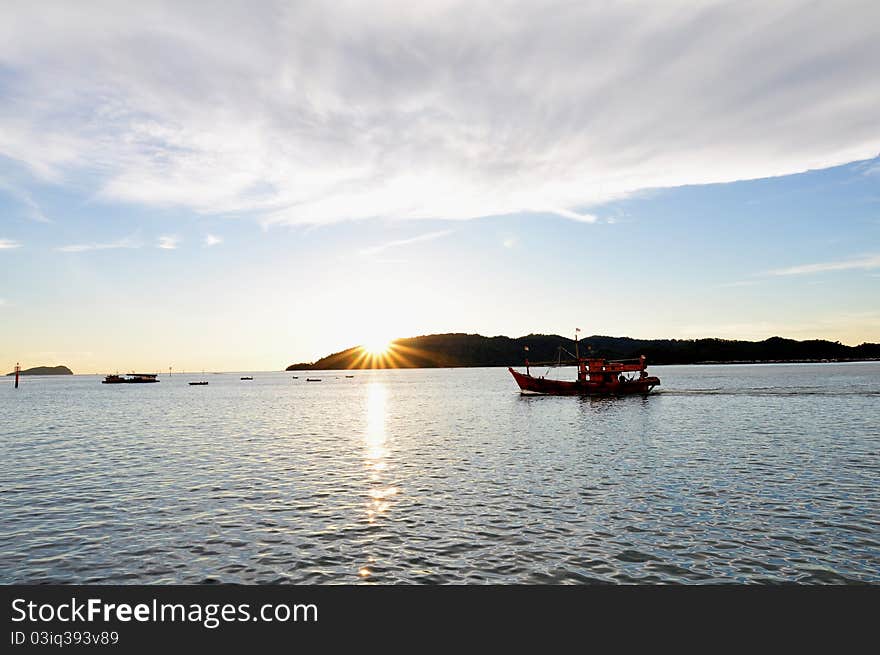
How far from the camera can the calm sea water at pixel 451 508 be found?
15375mm

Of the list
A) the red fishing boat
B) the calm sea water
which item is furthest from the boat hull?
the calm sea water

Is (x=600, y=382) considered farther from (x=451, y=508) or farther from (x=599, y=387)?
(x=451, y=508)

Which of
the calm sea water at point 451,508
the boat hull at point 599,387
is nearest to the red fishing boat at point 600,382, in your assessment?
the boat hull at point 599,387

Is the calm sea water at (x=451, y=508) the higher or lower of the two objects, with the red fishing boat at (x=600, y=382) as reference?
lower

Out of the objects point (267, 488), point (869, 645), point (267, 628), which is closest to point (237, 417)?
point (267, 488)

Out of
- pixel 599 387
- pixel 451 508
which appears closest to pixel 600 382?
pixel 599 387

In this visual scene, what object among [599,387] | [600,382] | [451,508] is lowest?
[451,508]

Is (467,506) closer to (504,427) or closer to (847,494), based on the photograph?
(847,494)

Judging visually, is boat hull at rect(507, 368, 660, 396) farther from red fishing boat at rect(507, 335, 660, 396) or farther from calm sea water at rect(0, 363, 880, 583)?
calm sea water at rect(0, 363, 880, 583)

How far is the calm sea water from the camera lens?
15375 millimetres

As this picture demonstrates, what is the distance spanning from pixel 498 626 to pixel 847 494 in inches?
846

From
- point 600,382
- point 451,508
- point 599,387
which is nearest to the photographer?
point 451,508

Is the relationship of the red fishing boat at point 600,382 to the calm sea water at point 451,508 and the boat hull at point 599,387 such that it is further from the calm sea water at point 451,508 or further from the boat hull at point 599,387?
the calm sea water at point 451,508

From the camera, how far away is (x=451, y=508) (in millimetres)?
22156
